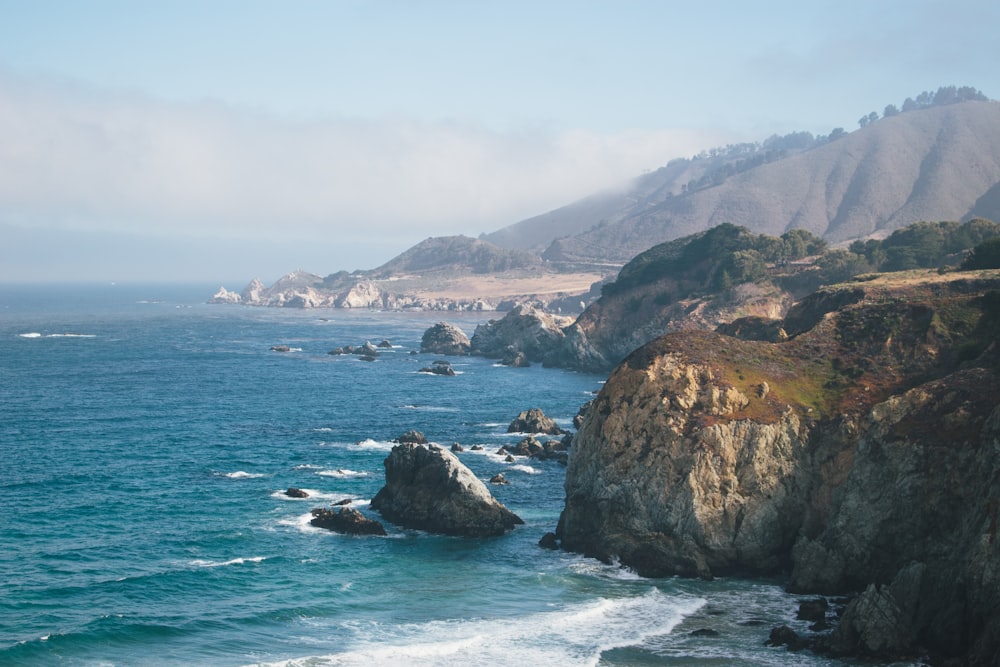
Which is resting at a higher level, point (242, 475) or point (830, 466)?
point (830, 466)

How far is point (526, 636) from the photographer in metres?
44.2

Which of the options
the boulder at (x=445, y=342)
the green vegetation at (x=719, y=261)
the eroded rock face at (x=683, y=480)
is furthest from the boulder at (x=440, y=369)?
the eroded rock face at (x=683, y=480)

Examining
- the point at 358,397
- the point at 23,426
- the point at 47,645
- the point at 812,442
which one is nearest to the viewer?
the point at 47,645

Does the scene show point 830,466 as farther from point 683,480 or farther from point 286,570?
point 286,570

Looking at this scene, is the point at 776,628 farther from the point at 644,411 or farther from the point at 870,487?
the point at 644,411

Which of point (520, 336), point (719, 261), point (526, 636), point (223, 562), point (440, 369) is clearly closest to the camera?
point (526, 636)

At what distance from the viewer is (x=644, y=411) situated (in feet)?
185

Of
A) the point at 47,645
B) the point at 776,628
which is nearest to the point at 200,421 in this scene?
the point at 47,645

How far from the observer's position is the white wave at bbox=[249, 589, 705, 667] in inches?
1640

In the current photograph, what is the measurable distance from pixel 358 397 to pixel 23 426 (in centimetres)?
3695

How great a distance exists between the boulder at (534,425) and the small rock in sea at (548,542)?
33.9 meters

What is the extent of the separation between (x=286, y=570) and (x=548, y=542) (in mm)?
15416

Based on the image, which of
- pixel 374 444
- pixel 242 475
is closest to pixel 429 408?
pixel 374 444

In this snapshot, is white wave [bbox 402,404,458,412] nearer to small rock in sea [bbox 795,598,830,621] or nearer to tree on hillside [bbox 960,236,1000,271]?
tree on hillside [bbox 960,236,1000,271]
